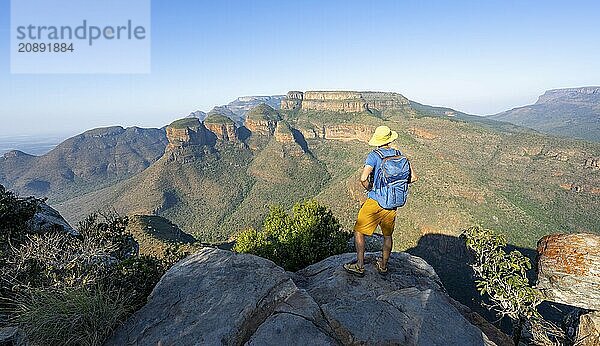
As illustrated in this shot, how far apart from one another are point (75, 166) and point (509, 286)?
19393 centimetres

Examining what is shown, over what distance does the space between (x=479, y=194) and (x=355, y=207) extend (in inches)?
879

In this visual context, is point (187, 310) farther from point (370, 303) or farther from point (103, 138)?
point (103, 138)

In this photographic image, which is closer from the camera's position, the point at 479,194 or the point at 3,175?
the point at 479,194

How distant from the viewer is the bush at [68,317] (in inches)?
164

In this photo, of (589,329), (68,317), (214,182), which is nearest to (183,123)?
(214,182)

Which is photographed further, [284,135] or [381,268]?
[284,135]

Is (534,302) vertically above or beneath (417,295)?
beneath

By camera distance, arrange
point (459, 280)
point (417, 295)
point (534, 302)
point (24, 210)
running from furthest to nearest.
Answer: point (459, 280) → point (24, 210) → point (534, 302) → point (417, 295)

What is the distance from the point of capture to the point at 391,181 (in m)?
6.00

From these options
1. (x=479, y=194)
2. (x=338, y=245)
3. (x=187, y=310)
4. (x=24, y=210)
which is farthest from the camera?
(x=479, y=194)

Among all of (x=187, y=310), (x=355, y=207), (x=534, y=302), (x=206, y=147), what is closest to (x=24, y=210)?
(x=187, y=310)

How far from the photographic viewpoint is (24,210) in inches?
399

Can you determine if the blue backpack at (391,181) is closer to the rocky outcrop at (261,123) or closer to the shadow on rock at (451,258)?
the shadow on rock at (451,258)

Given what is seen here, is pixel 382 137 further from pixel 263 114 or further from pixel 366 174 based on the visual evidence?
pixel 263 114
